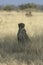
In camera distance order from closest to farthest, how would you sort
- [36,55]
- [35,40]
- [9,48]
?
[36,55] → [9,48] → [35,40]

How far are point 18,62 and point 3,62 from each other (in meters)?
0.33

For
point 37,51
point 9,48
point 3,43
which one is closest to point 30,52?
point 37,51

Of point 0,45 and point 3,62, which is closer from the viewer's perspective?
point 3,62

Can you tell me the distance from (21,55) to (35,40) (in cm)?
145

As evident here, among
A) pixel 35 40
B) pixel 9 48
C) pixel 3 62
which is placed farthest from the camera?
pixel 35 40

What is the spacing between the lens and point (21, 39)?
30.6 feet

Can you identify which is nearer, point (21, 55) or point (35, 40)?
point (21, 55)

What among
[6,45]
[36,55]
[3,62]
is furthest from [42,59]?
[6,45]

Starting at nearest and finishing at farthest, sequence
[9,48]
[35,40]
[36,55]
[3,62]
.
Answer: [3,62]
[36,55]
[9,48]
[35,40]

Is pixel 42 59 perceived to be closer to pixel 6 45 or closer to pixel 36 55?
pixel 36 55

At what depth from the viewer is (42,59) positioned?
7.27m

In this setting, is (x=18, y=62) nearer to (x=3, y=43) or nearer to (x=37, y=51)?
(x=37, y=51)

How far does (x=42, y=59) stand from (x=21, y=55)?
590mm

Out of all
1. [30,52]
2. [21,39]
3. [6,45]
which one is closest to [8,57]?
[30,52]
